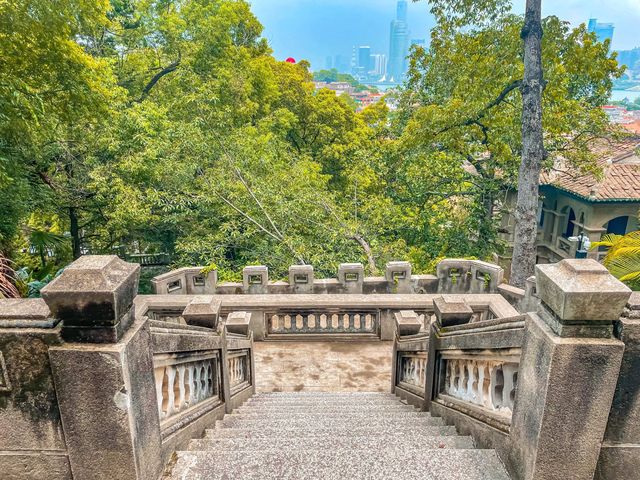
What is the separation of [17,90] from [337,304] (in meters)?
6.81

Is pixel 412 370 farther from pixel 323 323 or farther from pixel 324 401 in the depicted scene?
pixel 323 323

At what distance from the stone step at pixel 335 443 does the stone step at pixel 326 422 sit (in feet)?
2.37

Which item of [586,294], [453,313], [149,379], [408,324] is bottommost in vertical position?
[408,324]

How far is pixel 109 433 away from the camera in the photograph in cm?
233

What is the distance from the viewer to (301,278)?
8406mm

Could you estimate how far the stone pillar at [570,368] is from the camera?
211cm

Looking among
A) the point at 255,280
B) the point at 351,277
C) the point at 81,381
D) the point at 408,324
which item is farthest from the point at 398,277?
the point at 81,381

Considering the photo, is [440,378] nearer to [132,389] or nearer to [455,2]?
[132,389]

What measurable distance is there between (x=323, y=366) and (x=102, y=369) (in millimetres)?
5387

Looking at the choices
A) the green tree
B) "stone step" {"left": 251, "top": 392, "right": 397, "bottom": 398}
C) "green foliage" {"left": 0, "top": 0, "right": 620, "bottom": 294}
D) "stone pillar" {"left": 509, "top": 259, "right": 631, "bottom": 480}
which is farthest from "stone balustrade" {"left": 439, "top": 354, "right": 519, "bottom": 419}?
the green tree

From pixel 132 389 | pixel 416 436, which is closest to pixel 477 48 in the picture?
pixel 416 436

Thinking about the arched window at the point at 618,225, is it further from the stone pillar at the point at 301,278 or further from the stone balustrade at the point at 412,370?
the stone balustrade at the point at 412,370

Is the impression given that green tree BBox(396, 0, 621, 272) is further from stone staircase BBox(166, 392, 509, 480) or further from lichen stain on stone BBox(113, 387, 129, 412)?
lichen stain on stone BBox(113, 387, 129, 412)

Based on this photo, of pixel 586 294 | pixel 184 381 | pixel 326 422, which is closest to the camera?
pixel 586 294
